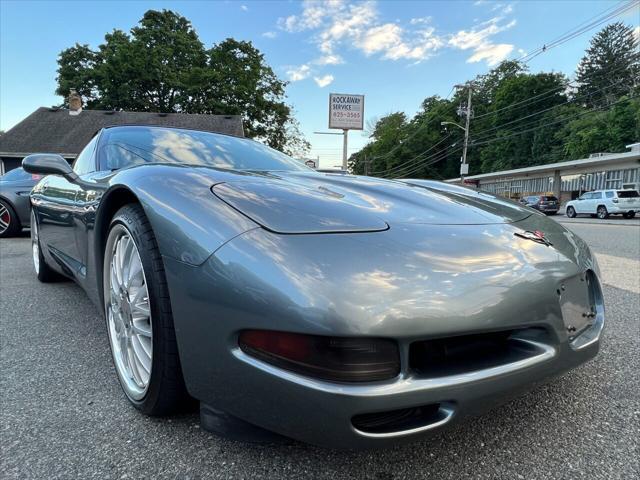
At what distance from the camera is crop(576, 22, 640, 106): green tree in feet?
158

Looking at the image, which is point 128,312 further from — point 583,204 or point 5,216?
point 583,204

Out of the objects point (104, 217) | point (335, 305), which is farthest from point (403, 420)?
point (104, 217)

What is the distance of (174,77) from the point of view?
29.8m

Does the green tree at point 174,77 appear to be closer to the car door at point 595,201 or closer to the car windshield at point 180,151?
the car door at point 595,201

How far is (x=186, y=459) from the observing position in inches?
50.8

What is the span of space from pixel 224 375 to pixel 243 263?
310mm

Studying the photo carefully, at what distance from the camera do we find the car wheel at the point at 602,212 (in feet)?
66.1

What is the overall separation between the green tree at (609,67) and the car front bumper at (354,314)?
57595 millimetres

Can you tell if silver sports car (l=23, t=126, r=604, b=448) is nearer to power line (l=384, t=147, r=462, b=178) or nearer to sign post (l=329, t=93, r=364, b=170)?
sign post (l=329, t=93, r=364, b=170)

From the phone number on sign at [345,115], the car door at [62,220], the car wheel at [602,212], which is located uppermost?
the phone number on sign at [345,115]

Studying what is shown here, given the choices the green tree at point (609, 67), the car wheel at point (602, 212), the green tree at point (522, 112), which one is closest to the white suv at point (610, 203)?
the car wheel at point (602, 212)

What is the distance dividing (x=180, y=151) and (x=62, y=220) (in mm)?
893

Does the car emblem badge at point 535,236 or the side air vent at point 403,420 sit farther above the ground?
the car emblem badge at point 535,236

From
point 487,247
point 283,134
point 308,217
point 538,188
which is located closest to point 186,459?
point 308,217
